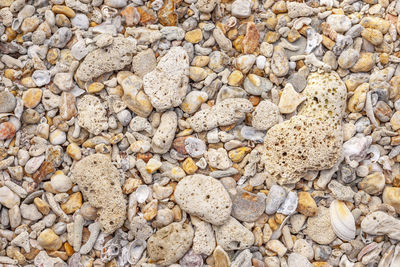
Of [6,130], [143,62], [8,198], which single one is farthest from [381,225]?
[6,130]

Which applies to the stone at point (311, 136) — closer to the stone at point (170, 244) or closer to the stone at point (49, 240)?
the stone at point (170, 244)

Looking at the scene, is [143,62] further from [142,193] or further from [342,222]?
[342,222]

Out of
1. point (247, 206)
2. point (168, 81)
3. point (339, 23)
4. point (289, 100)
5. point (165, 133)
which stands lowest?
point (247, 206)

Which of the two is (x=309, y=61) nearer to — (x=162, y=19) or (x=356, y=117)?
(x=356, y=117)

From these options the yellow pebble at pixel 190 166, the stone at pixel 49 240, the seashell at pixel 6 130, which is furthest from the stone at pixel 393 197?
the seashell at pixel 6 130

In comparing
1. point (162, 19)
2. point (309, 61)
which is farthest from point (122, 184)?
point (309, 61)

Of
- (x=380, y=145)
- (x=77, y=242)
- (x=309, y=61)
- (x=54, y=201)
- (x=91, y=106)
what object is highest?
(x=309, y=61)
